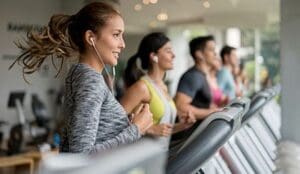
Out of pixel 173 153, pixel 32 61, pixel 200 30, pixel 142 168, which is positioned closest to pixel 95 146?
pixel 173 153

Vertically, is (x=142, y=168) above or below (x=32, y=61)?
below

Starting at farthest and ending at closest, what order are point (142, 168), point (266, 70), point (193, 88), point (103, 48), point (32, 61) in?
1. point (266, 70)
2. point (193, 88)
3. point (32, 61)
4. point (103, 48)
5. point (142, 168)

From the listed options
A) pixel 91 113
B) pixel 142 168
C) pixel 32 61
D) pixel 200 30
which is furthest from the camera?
pixel 200 30

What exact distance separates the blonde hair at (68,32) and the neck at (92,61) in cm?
4

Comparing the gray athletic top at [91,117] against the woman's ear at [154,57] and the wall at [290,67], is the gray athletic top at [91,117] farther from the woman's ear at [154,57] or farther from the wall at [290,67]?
the wall at [290,67]

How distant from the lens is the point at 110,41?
1.92 meters

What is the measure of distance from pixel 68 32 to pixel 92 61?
16 cm

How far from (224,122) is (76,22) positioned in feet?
2.07

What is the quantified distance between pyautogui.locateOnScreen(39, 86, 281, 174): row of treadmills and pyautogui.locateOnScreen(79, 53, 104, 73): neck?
1.27 feet

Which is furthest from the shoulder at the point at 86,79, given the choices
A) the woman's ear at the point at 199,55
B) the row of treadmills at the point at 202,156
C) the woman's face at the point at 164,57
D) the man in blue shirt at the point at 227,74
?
the man in blue shirt at the point at 227,74

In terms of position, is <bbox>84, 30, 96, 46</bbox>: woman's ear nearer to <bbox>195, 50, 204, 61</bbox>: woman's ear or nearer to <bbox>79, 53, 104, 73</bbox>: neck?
<bbox>79, 53, 104, 73</bbox>: neck

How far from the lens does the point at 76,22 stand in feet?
6.34

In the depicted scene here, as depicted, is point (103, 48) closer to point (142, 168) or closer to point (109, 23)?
point (109, 23)

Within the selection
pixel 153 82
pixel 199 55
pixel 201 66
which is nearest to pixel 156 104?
pixel 153 82
